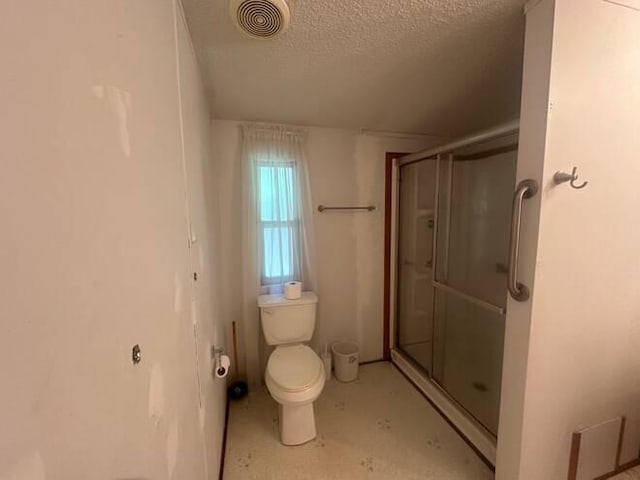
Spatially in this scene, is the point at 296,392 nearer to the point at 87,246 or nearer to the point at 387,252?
the point at 387,252

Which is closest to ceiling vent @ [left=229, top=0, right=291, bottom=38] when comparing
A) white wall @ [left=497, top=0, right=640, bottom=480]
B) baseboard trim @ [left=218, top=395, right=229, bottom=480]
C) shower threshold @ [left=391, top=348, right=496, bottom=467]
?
white wall @ [left=497, top=0, right=640, bottom=480]

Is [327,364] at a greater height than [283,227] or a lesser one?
lesser

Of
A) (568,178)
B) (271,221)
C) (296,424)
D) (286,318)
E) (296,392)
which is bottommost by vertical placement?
(296,424)

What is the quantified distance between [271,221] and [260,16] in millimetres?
1301

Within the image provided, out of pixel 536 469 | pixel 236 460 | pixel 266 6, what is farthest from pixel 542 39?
pixel 236 460

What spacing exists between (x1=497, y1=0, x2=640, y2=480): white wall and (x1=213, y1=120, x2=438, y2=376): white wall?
1.25 m

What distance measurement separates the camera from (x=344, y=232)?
7.62 ft

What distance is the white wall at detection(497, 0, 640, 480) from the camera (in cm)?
106

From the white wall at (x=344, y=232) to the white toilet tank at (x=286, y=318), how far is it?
0.88ft

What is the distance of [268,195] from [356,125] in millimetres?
859

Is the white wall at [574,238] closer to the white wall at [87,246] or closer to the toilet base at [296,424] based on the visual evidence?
the toilet base at [296,424]

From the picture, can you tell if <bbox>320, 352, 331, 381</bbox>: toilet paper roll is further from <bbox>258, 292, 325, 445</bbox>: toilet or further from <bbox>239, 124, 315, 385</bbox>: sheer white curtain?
<bbox>239, 124, 315, 385</bbox>: sheer white curtain

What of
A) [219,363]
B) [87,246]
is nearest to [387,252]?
[219,363]

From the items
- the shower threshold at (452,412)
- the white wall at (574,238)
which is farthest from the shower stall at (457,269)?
the white wall at (574,238)
